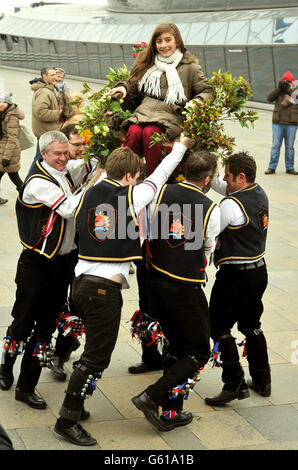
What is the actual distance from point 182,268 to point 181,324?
38cm

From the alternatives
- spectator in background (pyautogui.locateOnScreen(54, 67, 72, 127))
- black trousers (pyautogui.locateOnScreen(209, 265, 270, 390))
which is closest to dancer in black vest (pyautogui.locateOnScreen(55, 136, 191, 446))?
black trousers (pyautogui.locateOnScreen(209, 265, 270, 390))

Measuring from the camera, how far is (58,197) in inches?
207

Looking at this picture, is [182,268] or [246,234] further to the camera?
[246,234]

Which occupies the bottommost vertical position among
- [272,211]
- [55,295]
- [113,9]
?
[272,211]

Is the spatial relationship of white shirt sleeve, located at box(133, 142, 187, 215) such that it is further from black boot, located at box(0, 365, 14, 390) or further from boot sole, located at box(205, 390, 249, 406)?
black boot, located at box(0, 365, 14, 390)

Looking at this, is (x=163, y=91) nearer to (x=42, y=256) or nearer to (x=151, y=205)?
(x=151, y=205)

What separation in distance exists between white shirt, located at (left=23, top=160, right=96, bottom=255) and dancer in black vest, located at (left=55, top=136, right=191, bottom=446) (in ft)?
0.92

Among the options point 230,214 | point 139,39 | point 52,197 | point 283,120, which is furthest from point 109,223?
point 139,39

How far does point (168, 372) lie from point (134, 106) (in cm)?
209

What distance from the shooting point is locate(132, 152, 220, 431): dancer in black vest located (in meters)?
5.05

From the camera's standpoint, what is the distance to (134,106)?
5.90 meters

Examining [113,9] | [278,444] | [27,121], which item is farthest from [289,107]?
[113,9]

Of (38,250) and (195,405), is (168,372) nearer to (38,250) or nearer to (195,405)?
(195,405)

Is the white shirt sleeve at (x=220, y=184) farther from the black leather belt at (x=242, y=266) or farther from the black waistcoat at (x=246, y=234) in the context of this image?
the black leather belt at (x=242, y=266)
